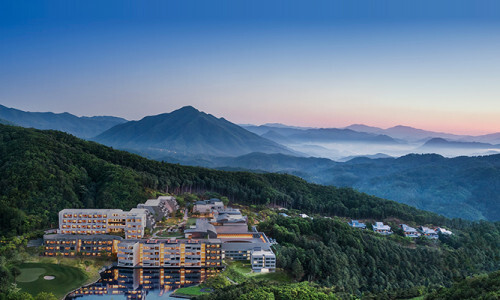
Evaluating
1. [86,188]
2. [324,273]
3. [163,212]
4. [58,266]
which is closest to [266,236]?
[324,273]

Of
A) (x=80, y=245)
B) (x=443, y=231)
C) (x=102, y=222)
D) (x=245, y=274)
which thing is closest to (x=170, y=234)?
(x=102, y=222)

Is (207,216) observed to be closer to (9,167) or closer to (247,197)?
(247,197)

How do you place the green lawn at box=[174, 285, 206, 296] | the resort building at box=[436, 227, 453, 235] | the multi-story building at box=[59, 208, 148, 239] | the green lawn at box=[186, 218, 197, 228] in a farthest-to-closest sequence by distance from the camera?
the resort building at box=[436, 227, 453, 235]
the green lawn at box=[186, 218, 197, 228]
the multi-story building at box=[59, 208, 148, 239]
the green lawn at box=[174, 285, 206, 296]

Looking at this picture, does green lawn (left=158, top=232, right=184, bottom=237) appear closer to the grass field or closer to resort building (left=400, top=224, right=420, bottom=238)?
the grass field

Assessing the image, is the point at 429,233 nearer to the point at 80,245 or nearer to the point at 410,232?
the point at 410,232

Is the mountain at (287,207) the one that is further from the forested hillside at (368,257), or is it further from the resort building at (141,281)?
the resort building at (141,281)

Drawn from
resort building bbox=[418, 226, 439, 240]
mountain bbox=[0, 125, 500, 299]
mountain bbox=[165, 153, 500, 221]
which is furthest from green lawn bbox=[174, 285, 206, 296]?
mountain bbox=[165, 153, 500, 221]

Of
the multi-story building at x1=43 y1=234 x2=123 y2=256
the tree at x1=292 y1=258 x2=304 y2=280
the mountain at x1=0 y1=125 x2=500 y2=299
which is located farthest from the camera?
the mountain at x1=0 y1=125 x2=500 y2=299
